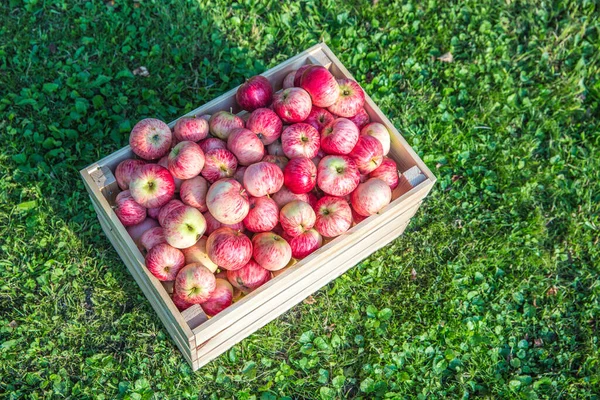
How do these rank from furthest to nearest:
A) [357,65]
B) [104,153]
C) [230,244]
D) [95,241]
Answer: [357,65], [104,153], [95,241], [230,244]

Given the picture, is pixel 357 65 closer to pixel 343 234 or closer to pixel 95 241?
pixel 343 234

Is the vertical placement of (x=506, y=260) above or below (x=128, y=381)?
below

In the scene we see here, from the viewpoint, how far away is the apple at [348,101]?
12.2 ft

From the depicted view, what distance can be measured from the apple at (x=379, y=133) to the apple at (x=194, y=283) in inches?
50.0

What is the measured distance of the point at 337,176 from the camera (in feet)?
11.3

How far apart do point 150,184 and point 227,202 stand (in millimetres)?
454

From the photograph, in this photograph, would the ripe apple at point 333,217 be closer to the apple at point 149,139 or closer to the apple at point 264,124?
the apple at point 264,124

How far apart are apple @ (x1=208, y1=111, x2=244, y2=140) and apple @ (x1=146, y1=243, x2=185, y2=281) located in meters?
0.75

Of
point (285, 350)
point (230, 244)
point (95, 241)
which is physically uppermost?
point (95, 241)

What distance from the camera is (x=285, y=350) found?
4.06m

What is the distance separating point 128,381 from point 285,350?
3.30ft

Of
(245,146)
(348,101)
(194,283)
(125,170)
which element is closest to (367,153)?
(348,101)

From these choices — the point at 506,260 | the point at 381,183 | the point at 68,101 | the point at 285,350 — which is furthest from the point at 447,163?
the point at 68,101

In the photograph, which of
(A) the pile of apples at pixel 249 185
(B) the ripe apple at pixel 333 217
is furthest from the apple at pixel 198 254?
(B) the ripe apple at pixel 333 217
